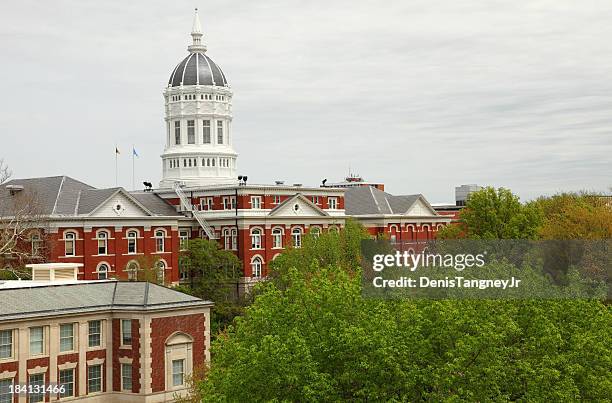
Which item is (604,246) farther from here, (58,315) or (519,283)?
(58,315)

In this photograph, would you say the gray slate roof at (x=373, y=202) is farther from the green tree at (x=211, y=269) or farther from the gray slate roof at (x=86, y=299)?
the gray slate roof at (x=86, y=299)

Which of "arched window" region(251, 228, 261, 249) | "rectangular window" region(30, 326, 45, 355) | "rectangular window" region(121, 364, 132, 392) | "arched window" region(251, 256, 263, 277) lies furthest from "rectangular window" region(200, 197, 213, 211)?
"rectangular window" region(30, 326, 45, 355)

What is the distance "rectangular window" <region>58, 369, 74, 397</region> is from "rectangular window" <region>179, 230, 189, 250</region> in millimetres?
60369

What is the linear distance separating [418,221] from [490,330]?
101 metres

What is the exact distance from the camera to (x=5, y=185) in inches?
3821

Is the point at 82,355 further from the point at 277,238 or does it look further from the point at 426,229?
the point at 426,229

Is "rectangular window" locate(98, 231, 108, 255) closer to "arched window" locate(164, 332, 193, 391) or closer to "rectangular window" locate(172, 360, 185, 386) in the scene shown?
"arched window" locate(164, 332, 193, 391)

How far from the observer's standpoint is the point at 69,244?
307 ft

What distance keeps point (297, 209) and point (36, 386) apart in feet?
231

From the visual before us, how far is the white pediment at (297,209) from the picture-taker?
112250 mm

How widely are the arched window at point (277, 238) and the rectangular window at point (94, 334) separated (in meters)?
62.9

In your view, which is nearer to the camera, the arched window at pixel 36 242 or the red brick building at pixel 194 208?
the arched window at pixel 36 242

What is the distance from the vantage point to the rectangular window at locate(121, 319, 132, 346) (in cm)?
4878

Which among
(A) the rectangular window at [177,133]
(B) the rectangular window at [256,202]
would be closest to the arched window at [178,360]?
(B) the rectangular window at [256,202]
